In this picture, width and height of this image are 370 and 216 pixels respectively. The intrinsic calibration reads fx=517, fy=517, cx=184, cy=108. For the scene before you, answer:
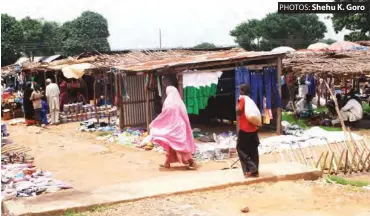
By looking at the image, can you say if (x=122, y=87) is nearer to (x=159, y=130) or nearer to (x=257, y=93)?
(x=257, y=93)

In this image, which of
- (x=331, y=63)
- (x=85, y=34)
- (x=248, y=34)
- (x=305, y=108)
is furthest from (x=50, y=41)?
(x=331, y=63)

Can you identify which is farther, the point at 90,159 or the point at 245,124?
the point at 90,159

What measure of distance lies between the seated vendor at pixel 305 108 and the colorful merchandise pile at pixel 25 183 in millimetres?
10187

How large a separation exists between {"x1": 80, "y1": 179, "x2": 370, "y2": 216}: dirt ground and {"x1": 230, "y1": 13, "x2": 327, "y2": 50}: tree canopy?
4271cm

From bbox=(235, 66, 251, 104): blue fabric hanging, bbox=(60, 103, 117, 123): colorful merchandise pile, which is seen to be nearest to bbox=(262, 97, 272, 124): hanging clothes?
bbox=(235, 66, 251, 104): blue fabric hanging

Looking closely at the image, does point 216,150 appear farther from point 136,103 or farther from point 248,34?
point 248,34

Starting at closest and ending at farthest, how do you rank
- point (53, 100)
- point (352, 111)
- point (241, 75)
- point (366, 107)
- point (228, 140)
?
point (228, 140)
point (241, 75)
point (352, 111)
point (53, 100)
point (366, 107)

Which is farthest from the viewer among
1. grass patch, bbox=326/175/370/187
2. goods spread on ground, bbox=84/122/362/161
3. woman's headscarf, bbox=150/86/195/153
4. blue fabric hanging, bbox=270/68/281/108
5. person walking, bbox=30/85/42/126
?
person walking, bbox=30/85/42/126

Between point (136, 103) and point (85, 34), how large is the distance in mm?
33570

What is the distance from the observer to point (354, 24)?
27.4 meters

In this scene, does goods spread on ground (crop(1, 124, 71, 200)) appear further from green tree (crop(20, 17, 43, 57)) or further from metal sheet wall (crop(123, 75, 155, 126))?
green tree (crop(20, 17, 43, 57))

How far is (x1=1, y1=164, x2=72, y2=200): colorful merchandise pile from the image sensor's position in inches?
284

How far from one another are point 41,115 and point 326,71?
9.54 m

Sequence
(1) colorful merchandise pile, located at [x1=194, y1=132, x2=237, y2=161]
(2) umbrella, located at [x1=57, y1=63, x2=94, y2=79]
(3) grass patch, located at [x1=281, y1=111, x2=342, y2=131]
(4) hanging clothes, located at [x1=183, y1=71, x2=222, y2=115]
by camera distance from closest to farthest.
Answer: (1) colorful merchandise pile, located at [x1=194, y1=132, x2=237, y2=161] → (4) hanging clothes, located at [x1=183, y1=71, x2=222, y2=115] → (3) grass patch, located at [x1=281, y1=111, x2=342, y2=131] → (2) umbrella, located at [x1=57, y1=63, x2=94, y2=79]
